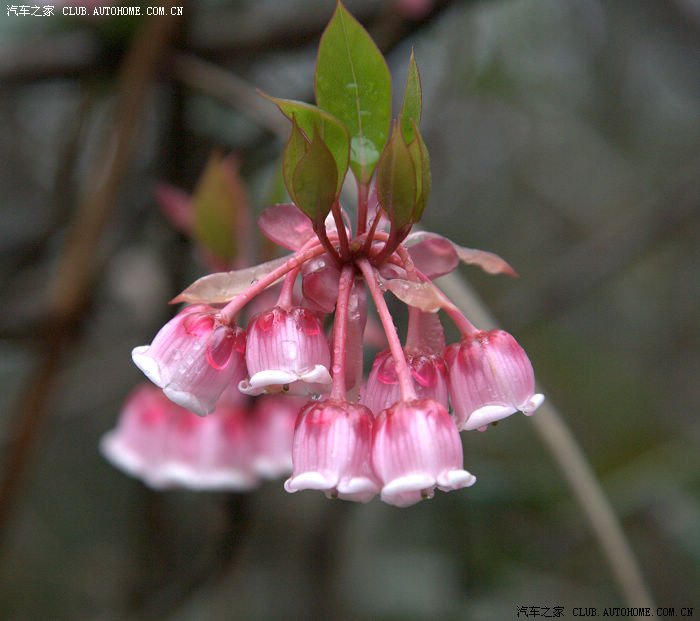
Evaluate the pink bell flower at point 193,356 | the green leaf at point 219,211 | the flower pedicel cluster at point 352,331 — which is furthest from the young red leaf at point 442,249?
the green leaf at point 219,211

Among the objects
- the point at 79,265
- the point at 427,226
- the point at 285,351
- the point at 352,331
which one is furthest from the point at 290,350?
the point at 427,226

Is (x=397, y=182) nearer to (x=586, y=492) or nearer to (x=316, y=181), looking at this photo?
(x=316, y=181)

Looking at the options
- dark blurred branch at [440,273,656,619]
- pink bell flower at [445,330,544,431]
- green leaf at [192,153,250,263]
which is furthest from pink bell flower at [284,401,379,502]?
green leaf at [192,153,250,263]

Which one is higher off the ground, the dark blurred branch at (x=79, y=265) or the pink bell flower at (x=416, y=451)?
the dark blurred branch at (x=79, y=265)

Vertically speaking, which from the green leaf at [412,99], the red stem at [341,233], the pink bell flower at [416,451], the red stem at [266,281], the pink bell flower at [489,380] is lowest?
the pink bell flower at [416,451]

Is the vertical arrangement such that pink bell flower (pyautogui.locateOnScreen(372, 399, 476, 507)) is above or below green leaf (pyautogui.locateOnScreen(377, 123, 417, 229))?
below

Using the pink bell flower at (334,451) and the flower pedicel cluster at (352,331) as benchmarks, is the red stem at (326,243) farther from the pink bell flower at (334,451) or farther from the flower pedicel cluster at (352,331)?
the pink bell flower at (334,451)

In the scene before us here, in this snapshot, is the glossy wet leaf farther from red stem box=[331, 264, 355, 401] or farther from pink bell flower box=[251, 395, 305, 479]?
pink bell flower box=[251, 395, 305, 479]

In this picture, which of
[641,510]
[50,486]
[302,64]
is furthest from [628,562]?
[50,486]
